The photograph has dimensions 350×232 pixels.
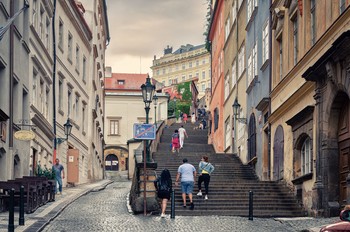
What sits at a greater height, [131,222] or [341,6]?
[341,6]

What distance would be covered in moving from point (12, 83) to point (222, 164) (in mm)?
11386

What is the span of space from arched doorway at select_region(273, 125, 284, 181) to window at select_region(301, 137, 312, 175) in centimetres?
233

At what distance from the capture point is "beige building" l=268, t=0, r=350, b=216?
1825 cm

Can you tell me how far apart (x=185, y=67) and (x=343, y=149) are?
144 metres

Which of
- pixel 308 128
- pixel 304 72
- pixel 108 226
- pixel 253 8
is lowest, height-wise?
pixel 108 226

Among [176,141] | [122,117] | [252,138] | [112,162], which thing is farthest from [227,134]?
[112,162]

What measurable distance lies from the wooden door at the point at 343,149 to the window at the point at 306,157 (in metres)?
2.64

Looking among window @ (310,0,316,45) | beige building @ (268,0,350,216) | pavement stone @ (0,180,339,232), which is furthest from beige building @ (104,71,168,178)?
window @ (310,0,316,45)

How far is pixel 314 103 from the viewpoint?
20500mm

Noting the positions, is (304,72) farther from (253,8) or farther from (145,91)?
(253,8)

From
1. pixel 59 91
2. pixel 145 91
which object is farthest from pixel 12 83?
pixel 59 91

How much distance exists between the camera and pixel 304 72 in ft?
66.7

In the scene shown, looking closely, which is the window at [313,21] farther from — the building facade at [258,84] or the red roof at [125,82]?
the red roof at [125,82]

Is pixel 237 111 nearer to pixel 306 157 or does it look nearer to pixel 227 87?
pixel 227 87
